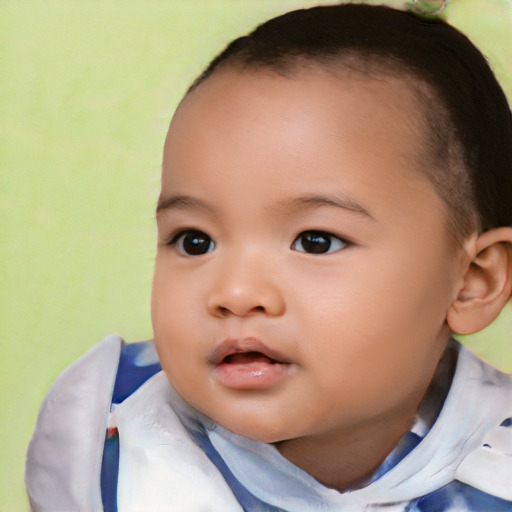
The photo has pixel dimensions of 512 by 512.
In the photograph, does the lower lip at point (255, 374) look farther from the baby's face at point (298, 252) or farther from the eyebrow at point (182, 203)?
the eyebrow at point (182, 203)

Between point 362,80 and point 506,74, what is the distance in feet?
0.68

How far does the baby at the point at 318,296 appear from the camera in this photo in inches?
25.5

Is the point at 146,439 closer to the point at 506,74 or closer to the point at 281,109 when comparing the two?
the point at 281,109

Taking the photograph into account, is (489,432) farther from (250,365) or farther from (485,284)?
(250,365)

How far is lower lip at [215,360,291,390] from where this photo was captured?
2.12 feet

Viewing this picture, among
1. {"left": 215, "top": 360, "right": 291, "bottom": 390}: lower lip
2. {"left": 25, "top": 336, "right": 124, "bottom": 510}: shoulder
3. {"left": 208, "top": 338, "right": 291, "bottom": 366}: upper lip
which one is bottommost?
{"left": 25, "top": 336, "right": 124, "bottom": 510}: shoulder

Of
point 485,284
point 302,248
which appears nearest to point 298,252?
point 302,248

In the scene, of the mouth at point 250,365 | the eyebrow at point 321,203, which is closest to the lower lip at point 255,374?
the mouth at point 250,365

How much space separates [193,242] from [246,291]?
79mm

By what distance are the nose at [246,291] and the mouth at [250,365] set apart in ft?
0.07

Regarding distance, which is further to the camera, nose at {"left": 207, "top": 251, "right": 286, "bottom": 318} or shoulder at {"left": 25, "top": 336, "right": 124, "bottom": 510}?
shoulder at {"left": 25, "top": 336, "right": 124, "bottom": 510}

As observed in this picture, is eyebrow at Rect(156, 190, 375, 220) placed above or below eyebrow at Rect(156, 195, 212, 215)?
above

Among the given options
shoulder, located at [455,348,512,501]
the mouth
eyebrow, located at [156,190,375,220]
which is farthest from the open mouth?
shoulder, located at [455,348,512,501]

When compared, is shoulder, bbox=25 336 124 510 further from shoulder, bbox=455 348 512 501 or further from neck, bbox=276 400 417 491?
shoulder, bbox=455 348 512 501
